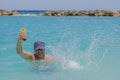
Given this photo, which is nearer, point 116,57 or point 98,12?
point 116,57

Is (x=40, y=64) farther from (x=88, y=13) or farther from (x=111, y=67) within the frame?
(x=88, y=13)

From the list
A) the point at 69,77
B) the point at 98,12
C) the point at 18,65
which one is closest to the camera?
the point at 69,77

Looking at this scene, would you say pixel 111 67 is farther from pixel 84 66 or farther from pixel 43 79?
pixel 43 79

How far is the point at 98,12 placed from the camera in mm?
63938

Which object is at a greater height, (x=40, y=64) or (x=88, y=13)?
(x=40, y=64)

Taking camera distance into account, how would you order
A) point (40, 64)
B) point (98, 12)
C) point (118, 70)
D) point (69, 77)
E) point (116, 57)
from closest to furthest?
point (40, 64) → point (69, 77) → point (118, 70) → point (116, 57) → point (98, 12)

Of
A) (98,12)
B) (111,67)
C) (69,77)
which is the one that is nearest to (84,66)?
(111,67)

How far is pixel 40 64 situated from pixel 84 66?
259cm

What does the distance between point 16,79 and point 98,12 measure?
55438 mm

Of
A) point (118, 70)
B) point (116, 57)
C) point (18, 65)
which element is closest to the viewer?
point (118, 70)

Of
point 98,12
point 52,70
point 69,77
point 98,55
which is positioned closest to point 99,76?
point 69,77

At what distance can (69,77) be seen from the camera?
30.7 ft

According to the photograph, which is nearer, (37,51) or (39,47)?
(39,47)

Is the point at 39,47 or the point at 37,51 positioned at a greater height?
the point at 39,47
